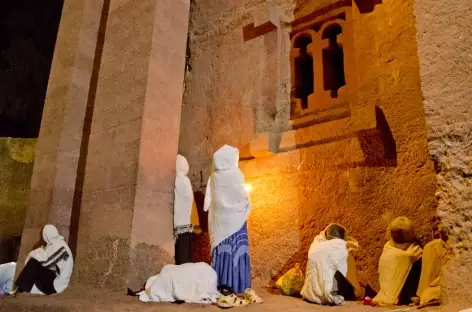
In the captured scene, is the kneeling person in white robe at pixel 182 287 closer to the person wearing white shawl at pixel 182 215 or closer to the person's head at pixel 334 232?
the person wearing white shawl at pixel 182 215

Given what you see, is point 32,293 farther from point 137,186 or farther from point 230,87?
point 230,87

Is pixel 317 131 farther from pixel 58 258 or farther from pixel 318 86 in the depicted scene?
pixel 58 258

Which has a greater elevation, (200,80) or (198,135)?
(200,80)

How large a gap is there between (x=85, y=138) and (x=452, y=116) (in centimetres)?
494

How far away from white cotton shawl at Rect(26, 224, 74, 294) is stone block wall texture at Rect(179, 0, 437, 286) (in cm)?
203

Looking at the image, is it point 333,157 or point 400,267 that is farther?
point 333,157

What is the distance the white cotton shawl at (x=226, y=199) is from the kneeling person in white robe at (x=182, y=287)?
50 cm

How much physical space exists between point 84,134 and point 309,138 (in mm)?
3261

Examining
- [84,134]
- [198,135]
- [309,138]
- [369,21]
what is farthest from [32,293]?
[369,21]

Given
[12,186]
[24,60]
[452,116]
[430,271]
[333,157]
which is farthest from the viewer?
[24,60]

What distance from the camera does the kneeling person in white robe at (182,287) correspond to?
3.68 m

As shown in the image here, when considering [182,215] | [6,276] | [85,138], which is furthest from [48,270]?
[85,138]

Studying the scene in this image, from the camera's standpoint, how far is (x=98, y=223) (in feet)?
15.2

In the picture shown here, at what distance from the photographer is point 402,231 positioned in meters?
3.91
